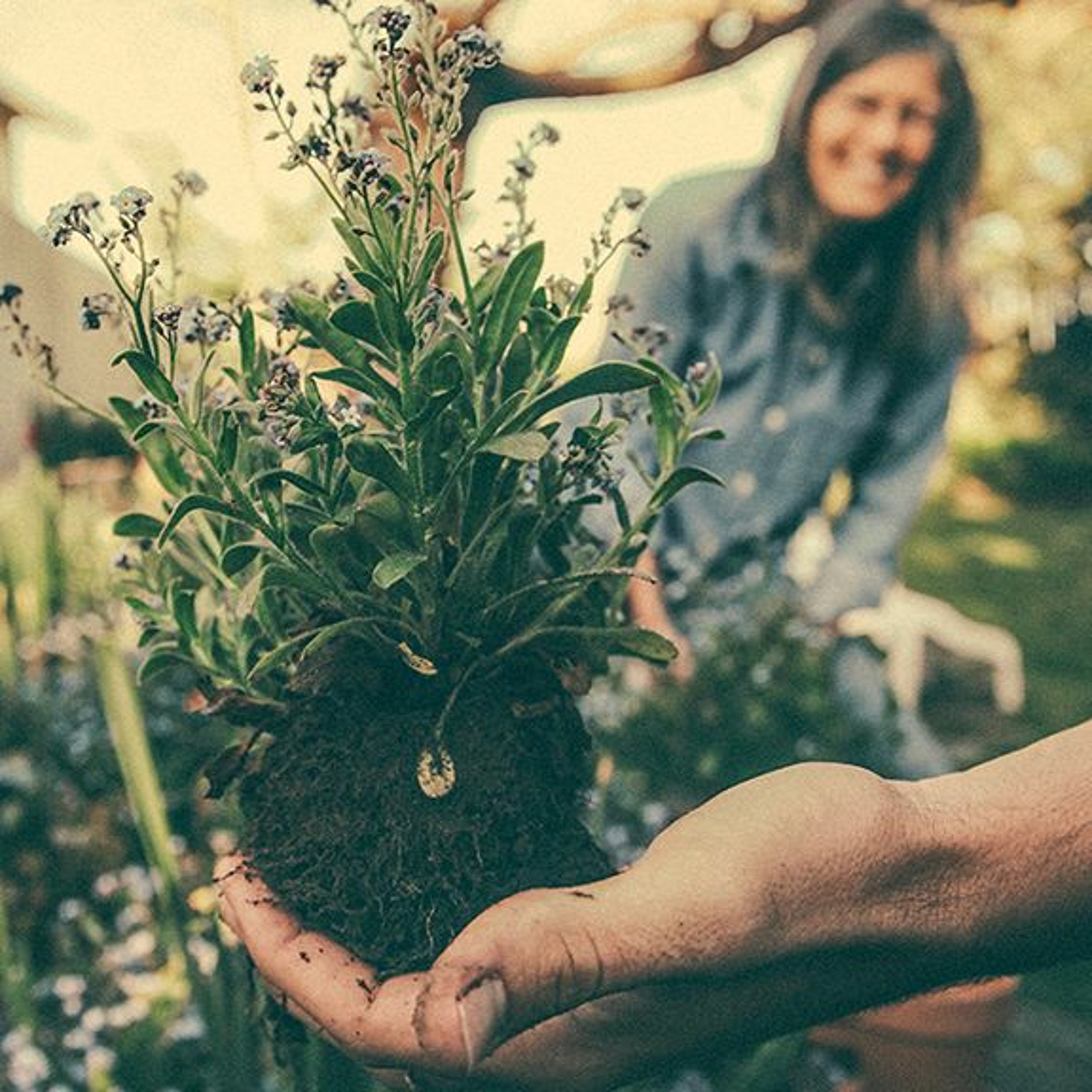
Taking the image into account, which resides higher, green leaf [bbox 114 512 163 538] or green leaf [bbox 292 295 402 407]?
green leaf [bbox 292 295 402 407]

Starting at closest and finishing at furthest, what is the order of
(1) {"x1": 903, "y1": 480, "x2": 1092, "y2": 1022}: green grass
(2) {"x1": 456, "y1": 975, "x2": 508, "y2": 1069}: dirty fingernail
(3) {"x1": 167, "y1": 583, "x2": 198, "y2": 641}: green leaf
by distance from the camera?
(2) {"x1": 456, "y1": 975, "x2": 508, "y2": 1069}: dirty fingernail, (3) {"x1": 167, "y1": 583, "x2": 198, "y2": 641}: green leaf, (1) {"x1": 903, "y1": 480, "x2": 1092, "y2": 1022}: green grass

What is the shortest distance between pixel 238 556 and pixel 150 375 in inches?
7.7

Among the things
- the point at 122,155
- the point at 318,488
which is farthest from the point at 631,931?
the point at 122,155

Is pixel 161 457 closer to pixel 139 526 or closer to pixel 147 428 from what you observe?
pixel 139 526

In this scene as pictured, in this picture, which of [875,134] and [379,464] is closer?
[379,464]

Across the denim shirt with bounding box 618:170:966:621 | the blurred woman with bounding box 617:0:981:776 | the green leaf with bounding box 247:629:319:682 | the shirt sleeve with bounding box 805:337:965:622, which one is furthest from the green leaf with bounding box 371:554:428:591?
the shirt sleeve with bounding box 805:337:965:622

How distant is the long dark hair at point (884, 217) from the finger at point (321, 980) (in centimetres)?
269

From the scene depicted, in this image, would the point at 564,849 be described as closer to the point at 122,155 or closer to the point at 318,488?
the point at 318,488

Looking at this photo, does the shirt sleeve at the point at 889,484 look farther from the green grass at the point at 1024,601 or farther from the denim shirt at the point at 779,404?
the green grass at the point at 1024,601

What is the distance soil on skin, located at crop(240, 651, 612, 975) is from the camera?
1232 mm

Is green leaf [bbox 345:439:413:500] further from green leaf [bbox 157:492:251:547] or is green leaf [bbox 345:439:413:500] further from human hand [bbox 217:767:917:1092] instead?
human hand [bbox 217:767:917:1092]

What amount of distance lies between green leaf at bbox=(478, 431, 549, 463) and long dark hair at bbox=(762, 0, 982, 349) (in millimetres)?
2610

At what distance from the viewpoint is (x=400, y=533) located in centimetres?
123

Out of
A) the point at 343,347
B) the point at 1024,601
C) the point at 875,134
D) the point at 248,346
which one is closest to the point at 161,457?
the point at 248,346
